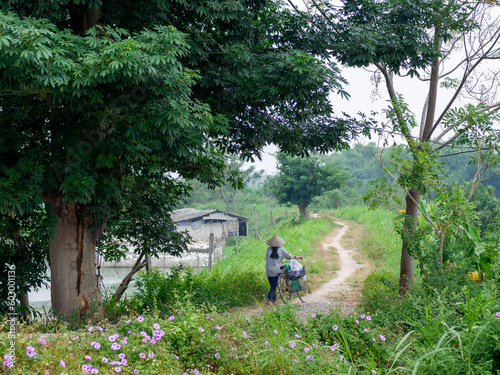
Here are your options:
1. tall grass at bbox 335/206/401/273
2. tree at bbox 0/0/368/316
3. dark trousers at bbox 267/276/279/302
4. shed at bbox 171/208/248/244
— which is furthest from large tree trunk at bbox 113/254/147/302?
shed at bbox 171/208/248/244

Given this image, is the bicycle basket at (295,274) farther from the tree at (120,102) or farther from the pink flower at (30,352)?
the pink flower at (30,352)

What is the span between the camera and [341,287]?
10391 mm

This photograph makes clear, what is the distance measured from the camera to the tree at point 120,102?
436 cm

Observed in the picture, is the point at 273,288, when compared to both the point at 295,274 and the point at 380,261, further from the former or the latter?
the point at 380,261

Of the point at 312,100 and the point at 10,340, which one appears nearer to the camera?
the point at 10,340

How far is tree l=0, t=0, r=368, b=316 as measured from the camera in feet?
14.3

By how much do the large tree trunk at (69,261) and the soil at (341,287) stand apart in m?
3.06

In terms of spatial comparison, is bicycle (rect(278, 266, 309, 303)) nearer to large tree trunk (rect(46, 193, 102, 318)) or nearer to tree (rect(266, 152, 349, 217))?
large tree trunk (rect(46, 193, 102, 318))

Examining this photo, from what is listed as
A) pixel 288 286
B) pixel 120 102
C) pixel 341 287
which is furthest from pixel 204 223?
pixel 120 102

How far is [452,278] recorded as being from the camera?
18.1 feet

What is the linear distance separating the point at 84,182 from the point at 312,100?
359 cm

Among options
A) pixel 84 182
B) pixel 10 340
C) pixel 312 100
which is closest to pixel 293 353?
pixel 10 340

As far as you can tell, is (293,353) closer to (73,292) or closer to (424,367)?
(424,367)

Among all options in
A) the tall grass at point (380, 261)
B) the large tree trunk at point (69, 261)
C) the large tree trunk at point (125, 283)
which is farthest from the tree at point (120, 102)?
the tall grass at point (380, 261)
